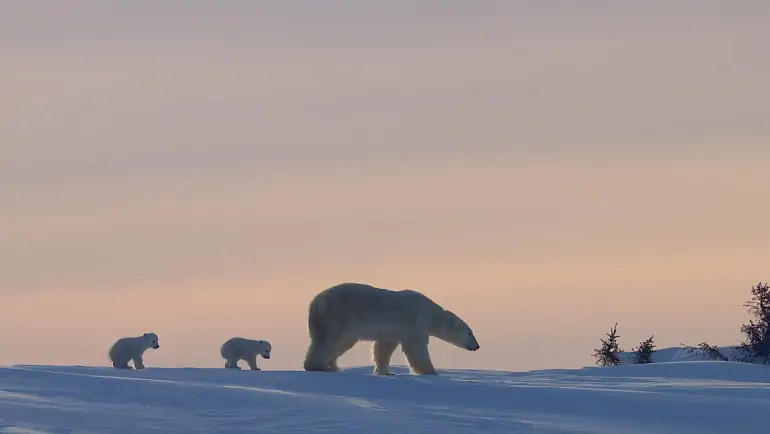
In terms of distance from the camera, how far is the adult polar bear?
16.2m

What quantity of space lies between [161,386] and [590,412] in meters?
3.89

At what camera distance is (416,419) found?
418 inches

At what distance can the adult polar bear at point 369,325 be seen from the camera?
16250mm

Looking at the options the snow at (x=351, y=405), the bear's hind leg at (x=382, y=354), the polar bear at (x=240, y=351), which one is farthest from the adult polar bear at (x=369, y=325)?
the polar bear at (x=240, y=351)

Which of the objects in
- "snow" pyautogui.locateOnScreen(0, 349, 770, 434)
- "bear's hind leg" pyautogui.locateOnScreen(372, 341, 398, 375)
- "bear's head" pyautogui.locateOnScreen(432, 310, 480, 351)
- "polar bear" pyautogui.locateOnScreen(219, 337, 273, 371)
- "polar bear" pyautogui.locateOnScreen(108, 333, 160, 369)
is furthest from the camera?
"polar bear" pyautogui.locateOnScreen(219, 337, 273, 371)

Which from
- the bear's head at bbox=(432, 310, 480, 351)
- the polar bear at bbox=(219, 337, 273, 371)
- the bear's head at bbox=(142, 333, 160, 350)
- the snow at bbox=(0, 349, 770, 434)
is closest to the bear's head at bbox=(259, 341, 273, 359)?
the polar bear at bbox=(219, 337, 273, 371)

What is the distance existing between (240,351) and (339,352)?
282 inches

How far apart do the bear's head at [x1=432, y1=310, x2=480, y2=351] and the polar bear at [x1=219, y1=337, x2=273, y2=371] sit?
594 centimetres

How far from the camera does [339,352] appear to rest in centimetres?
1664

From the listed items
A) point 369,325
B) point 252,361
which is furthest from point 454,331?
point 252,361

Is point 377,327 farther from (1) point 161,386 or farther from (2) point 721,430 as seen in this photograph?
(2) point 721,430

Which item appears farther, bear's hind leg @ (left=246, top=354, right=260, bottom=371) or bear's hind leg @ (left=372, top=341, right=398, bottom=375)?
bear's hind leg @ (left=246, top=354, right=260, bottom=371)

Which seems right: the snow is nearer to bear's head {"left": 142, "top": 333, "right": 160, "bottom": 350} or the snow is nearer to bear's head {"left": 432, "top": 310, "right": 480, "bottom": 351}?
bear's head {"left": 432, "top": 310, "right": 480, "bottom": 351}

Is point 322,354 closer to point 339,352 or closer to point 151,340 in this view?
point 339,352
